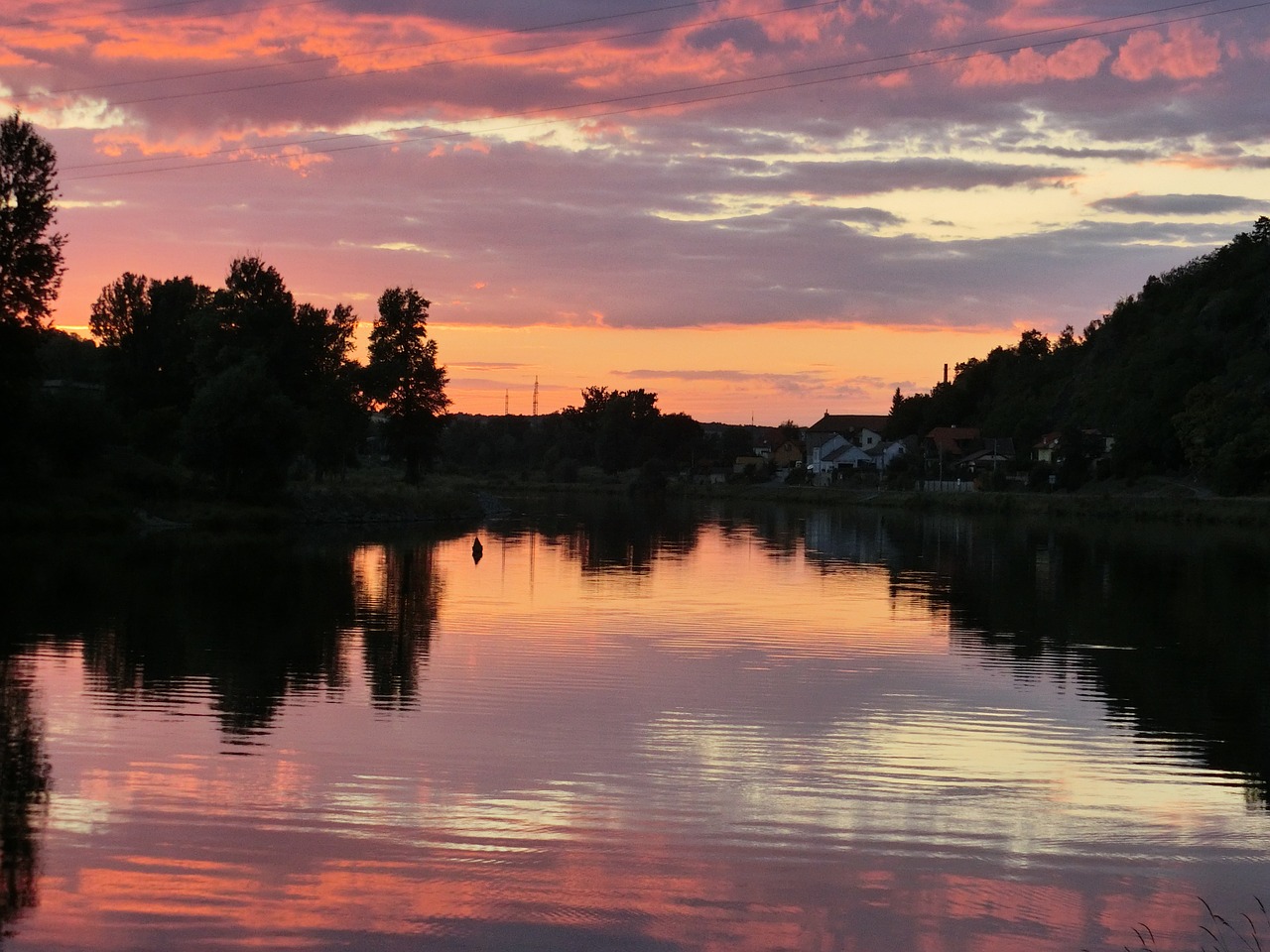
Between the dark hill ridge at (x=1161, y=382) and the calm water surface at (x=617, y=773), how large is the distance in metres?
70.3

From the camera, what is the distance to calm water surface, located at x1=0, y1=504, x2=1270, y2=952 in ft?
36.4

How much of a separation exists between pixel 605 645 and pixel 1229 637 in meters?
14.4

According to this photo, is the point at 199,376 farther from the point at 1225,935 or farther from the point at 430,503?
the point at 1225,935

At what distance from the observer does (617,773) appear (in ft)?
53.0

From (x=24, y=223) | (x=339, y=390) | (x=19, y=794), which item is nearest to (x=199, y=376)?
(x=339, y=390)

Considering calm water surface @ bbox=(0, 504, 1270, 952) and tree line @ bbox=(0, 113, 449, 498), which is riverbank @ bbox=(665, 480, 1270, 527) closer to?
tree line @ bbox=(0, 113, 449, 498)

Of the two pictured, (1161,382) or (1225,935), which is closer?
(1225,935)

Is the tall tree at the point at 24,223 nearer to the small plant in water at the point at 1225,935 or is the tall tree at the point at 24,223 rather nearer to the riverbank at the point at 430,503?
the riverbank at the point at 430,503

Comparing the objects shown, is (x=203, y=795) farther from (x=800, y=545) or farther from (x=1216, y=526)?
(x=1216, y=526)

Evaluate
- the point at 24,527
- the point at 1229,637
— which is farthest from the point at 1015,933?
the point at 24,527

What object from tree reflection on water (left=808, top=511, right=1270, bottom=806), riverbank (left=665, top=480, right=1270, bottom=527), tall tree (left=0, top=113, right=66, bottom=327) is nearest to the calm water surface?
tree reflection on water (left=808, top=511, right=1270, bottom=806)

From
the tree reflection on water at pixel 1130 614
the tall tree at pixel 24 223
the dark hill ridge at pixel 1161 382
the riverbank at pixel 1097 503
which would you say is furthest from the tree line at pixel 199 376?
the dark hill ridge at pixel 1161 382

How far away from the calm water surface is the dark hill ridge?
70.3 metres

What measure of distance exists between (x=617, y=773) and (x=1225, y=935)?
23.5 feet
